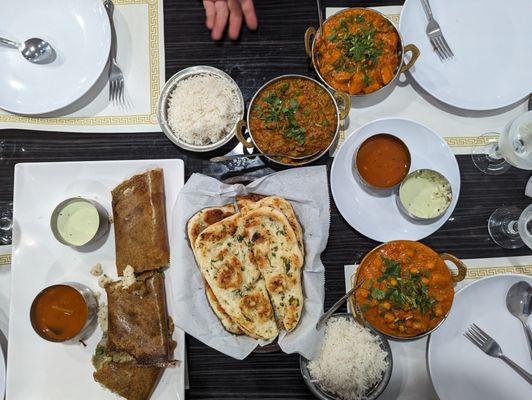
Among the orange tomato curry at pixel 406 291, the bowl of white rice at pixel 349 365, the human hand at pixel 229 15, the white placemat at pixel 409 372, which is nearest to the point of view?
the orange tomato curry at pixel 406 291

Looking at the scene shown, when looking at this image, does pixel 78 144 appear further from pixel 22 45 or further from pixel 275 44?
pixel 275 44

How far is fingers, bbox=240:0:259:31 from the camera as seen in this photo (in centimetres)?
254

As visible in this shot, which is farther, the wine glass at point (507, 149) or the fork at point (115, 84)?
the fork at point (115, 84)

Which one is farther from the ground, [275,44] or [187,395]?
[275,44]

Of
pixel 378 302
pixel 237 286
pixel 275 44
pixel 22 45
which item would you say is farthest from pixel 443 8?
pixel 22 45

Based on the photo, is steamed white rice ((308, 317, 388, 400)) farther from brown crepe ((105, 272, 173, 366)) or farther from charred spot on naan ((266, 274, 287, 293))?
brown crepe ((105, 272, 173, 366))

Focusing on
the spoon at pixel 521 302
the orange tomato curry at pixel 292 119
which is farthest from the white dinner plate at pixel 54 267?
the spoon at pixel 521 302

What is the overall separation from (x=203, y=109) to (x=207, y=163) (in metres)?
0.33

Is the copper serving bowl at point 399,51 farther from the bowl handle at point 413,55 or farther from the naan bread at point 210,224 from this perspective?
the naan bread at point 210,224

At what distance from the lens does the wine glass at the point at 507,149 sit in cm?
239

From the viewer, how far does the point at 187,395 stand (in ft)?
8.09

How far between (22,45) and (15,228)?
3.49ft

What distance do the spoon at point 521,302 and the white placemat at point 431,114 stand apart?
2.76 feet

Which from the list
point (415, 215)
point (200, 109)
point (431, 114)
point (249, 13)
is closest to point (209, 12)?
point (249, 13)
